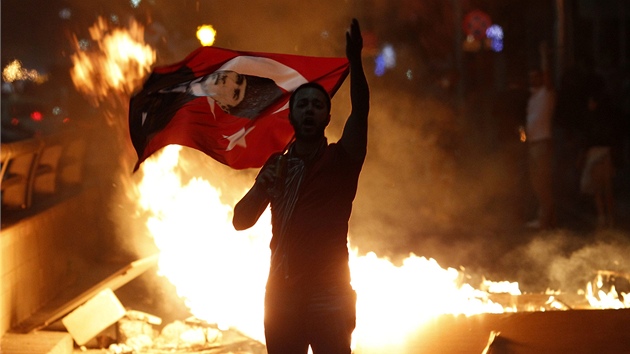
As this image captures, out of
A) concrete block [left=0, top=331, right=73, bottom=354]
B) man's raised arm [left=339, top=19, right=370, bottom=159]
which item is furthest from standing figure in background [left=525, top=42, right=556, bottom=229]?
man's raised arm [left=339, top=19, right=370, bottom=159]

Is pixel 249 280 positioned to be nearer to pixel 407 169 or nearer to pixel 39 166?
pixel 39 166

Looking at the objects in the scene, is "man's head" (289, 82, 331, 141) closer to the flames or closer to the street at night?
the street at night

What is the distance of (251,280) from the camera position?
796 cm

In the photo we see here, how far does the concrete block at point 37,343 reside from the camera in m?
6.99

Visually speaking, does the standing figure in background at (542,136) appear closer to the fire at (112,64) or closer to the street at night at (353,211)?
the street at night at (353,211)

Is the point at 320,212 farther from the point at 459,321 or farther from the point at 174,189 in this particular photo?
the point at 174,189

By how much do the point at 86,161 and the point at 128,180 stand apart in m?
1.28

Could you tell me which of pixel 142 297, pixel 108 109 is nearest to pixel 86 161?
pixel 108 109

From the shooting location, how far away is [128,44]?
1412 centimetres

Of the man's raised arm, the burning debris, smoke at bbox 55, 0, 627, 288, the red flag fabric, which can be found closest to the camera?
the man's raised arm

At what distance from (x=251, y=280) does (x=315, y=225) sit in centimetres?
379

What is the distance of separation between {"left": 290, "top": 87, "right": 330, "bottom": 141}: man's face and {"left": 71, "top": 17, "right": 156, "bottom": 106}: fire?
8675 mm

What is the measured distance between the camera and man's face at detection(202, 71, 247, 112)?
5543 millimetres

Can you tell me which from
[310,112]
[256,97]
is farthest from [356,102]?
[256,97]
